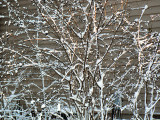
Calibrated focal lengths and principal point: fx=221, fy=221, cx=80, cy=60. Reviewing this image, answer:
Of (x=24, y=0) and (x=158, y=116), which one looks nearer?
(x=158, y=116)

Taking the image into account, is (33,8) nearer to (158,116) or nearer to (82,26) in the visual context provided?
(82,26)

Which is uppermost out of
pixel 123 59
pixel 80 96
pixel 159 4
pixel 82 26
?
pixel 159 4

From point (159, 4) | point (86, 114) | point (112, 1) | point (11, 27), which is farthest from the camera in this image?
point (11, 27)

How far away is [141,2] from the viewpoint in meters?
4.90

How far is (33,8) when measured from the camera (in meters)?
5.81

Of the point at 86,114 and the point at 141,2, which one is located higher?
the point at 141,2

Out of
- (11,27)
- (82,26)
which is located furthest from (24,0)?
(82,26)

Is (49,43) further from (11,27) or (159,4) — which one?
(159,4)

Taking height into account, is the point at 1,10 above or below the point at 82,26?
above

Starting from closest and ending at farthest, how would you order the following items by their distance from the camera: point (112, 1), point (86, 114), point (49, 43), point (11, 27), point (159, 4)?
point (86, 114), point (159, 4), point (112, 1), point (49, 43), point (11, 27)

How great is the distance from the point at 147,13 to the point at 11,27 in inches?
144

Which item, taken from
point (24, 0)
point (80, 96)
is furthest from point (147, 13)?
point (24, 0)

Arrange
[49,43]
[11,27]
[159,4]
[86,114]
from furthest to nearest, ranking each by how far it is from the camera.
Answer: [11,27] < [49,43] < [159,4] < [86,114]

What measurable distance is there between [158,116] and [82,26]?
8.76ft
